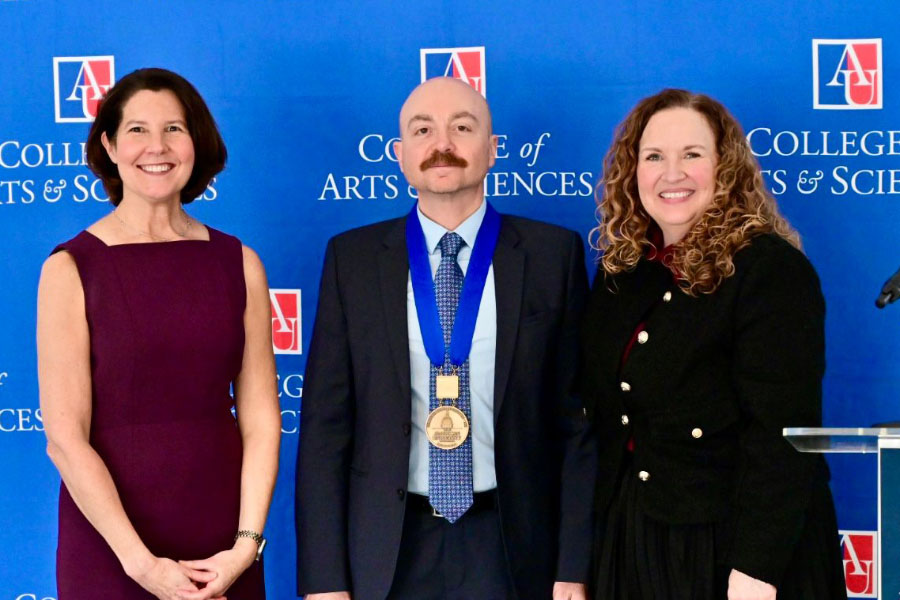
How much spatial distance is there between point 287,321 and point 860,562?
1.97 meters

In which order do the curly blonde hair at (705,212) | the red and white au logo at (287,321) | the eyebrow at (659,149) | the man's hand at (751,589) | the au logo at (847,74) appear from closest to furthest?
1. the man's hand at (751,589)
2. the curly blonde hair at (705,212)
3. the eyebrow at (659,149)
4. the au logo at (847,74)
5. the red and white au logo at (287,321)

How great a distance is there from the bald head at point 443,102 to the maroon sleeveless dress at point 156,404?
2.08 feet

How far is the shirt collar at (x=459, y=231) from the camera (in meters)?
2.63

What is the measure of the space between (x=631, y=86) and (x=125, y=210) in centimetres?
163

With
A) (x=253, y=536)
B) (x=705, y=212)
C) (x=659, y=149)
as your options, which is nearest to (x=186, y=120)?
(x=253, y=536)

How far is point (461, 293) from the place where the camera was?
2.57 m

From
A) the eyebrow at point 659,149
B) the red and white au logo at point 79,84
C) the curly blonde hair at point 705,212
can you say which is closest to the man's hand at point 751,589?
the curly blonde hair at point 705,212

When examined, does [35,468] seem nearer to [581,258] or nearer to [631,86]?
[581,258]

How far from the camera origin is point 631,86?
11.0 feet

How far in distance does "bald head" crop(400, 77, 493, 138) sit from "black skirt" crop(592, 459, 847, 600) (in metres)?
0.97

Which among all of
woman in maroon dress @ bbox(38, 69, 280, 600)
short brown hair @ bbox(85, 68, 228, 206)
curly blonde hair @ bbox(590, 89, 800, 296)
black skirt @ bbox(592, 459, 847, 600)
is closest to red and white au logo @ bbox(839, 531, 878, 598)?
black skirt @ bbox(592, 459, 847, 600)

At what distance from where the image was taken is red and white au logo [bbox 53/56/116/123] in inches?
138

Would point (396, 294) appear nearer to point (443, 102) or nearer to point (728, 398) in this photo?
point (443, 102)

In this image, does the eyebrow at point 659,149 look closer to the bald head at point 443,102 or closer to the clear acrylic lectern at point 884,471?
the bald head at point 443,102
